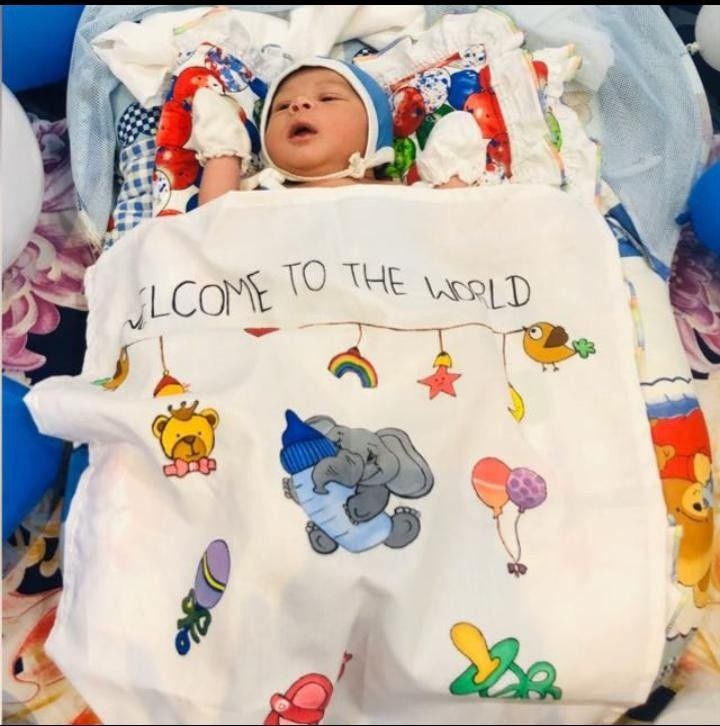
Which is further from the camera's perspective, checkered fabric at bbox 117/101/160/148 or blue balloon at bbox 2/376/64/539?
checkered fabric at bbox 117/101/160/148

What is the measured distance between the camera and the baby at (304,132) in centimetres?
116

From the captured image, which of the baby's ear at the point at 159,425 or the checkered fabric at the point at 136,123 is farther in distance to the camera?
the checkered fabric at the point at 136,123

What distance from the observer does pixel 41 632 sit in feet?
2.86

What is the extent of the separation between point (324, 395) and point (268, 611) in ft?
0.68

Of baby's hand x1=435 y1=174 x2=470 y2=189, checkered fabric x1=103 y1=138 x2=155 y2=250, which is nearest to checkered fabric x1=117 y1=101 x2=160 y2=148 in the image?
checkered fabric x1=103 y1=138 x2=155 y2=250

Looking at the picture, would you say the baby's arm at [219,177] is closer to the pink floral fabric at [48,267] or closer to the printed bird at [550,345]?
the pink floral fabric at [48,267]

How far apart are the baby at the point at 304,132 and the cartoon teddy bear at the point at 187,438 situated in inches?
15.6

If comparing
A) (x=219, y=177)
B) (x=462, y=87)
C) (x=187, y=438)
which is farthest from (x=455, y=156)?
(x=187, y=438)

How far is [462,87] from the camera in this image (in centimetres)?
124

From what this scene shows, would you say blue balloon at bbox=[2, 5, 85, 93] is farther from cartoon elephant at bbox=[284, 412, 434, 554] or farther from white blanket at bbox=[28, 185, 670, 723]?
cartoon elephant at bbox=[284, 412, 434, 554]

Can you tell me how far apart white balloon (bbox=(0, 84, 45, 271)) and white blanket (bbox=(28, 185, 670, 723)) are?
134mm

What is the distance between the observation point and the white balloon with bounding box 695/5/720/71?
1.20 m

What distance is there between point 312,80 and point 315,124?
0.08m

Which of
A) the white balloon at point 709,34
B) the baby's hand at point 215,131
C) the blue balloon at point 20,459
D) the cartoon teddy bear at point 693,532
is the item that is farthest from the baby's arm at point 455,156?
the blue balloon at point 20,459
